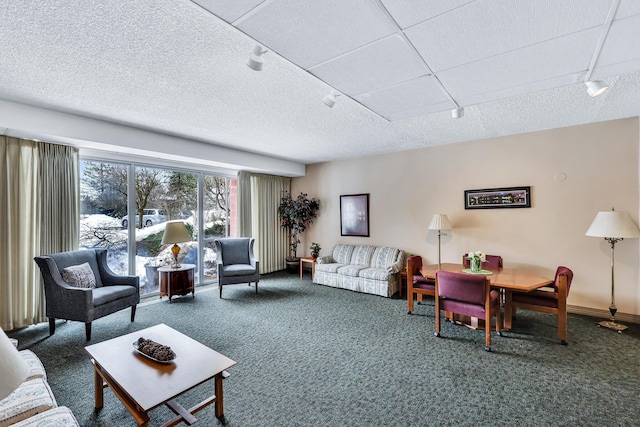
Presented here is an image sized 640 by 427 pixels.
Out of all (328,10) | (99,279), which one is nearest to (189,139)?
(99,279)

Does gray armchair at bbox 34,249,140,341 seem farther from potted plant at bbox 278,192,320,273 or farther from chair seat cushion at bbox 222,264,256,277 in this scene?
potted plant at bbox 278,192,320,273

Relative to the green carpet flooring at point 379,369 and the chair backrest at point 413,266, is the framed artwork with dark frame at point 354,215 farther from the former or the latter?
the green carpet flooring at point 379,369

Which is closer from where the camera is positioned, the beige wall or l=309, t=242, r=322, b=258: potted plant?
the beige wall

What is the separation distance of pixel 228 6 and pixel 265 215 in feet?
18.1

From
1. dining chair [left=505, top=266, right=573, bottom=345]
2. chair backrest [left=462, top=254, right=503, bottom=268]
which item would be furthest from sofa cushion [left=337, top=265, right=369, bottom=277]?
dining chair [left=505, top=266, right=573, bottom=345]

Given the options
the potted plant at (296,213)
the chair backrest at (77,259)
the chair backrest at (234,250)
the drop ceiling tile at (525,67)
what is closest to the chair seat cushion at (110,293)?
the chair backrest at (77,259)

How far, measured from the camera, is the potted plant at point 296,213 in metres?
6.62

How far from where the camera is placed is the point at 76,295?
320 centimetres

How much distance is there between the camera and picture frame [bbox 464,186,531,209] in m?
4.32

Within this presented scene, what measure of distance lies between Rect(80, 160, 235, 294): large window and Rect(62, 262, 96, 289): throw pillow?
2.88 feet

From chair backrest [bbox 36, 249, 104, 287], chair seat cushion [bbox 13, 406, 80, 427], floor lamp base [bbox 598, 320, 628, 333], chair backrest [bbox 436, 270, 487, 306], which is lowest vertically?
floor lamp base [bbox 598, 320, 628, 333]

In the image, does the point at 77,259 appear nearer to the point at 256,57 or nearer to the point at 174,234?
the point at 174,234

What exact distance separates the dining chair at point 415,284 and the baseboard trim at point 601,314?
6.57 feet

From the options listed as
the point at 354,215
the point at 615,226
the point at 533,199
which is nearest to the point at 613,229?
the point at 615,226
